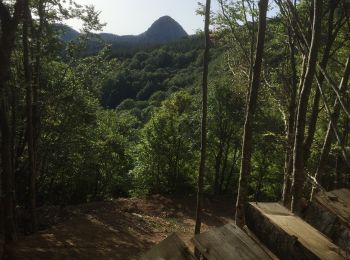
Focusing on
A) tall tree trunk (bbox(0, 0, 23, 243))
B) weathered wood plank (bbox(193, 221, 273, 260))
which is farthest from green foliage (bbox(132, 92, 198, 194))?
weathered wood plank (bbox(193, 221, 273, 260))

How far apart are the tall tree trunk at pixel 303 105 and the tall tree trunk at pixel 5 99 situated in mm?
6541

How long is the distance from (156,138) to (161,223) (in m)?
9.53

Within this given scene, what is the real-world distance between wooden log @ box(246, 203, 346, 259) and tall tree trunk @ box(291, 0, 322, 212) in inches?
86.7

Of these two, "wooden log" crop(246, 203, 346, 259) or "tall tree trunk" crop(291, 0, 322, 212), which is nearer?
"wooden log" crop(246, 203, 346, 259)

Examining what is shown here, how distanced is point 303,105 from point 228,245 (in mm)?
4826

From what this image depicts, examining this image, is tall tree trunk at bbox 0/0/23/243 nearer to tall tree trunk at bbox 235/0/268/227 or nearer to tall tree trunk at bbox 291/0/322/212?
tall tree trunk at bbox 235/0/268/227

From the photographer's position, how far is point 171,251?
219 cm

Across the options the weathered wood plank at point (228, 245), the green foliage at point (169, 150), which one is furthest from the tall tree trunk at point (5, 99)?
the green foliage at point (169, 150)

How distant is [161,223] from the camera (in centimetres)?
2147

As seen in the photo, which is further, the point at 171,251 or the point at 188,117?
the point at 188,117

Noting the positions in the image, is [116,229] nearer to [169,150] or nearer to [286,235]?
[169,150]

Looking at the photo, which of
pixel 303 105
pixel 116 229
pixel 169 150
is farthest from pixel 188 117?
pixel 303 105

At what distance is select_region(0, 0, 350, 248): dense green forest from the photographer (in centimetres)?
928

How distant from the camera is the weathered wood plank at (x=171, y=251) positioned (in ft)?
7.11
